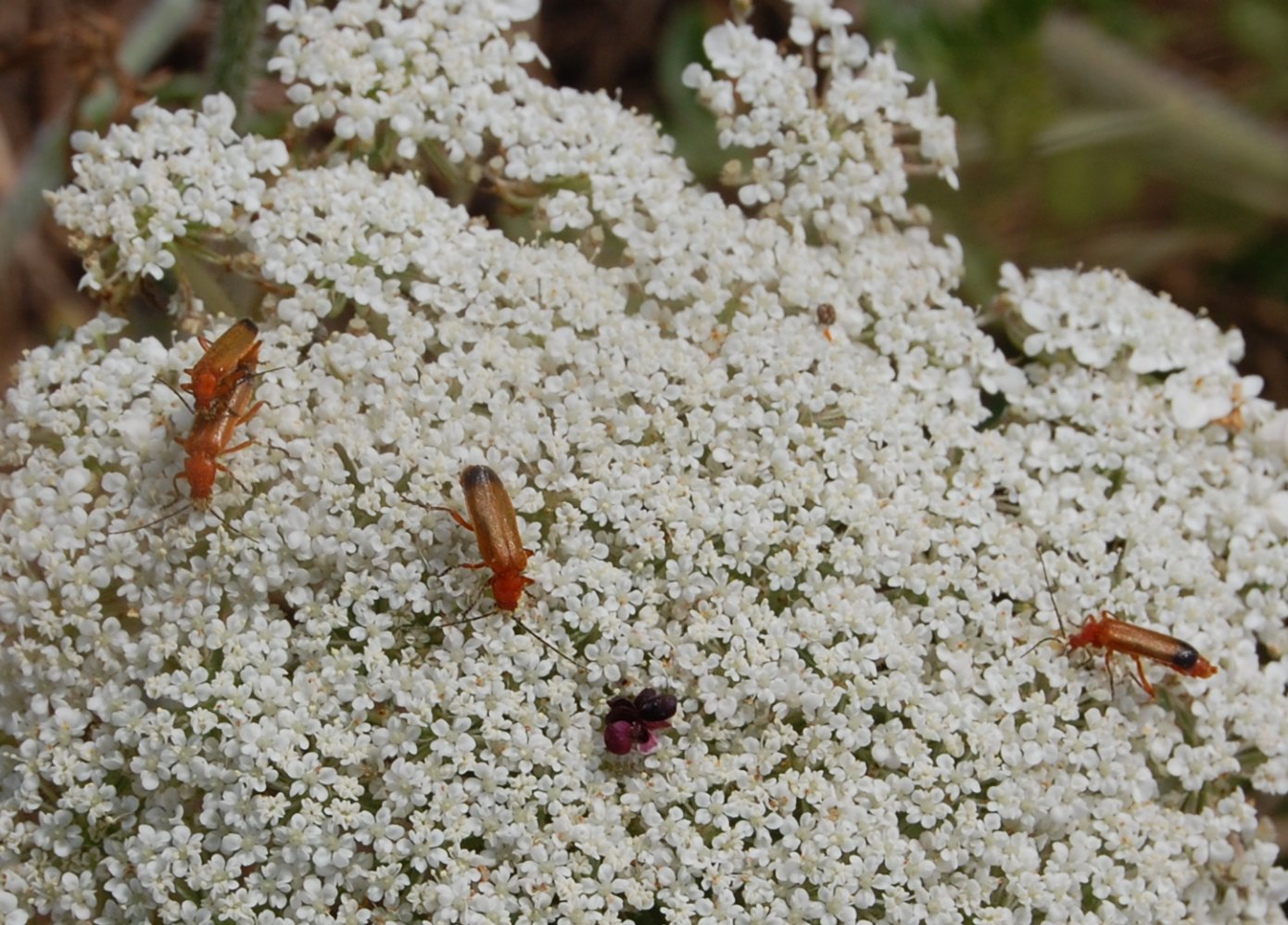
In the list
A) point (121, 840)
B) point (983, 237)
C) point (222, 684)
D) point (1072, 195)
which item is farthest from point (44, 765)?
point (1072, 195)

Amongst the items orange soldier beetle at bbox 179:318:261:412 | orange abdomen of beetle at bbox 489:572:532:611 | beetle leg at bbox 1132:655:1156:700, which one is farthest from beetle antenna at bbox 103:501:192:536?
beetle leg at bbox 1132:655:1156:700

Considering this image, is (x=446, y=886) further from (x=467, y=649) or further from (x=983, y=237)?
(x=983, y=237)

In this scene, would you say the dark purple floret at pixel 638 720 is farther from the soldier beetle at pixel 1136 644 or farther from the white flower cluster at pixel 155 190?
the white flower cluster at pixel 155 190

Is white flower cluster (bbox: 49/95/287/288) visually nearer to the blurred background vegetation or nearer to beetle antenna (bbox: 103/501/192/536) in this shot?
beetle antenna (bbox: 103/501/192/536)

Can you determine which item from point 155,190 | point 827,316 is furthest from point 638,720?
point 155,190

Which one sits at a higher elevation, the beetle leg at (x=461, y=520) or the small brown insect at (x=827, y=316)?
the small brown insect at (x=827, y=316)

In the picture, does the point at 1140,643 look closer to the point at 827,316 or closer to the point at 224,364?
the point at 827,316

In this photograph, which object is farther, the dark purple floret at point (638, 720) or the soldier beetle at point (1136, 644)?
the soldier beetle at point (1136, 644)

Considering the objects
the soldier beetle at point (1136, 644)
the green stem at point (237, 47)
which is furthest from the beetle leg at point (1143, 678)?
the green stem at point (237, 47)
